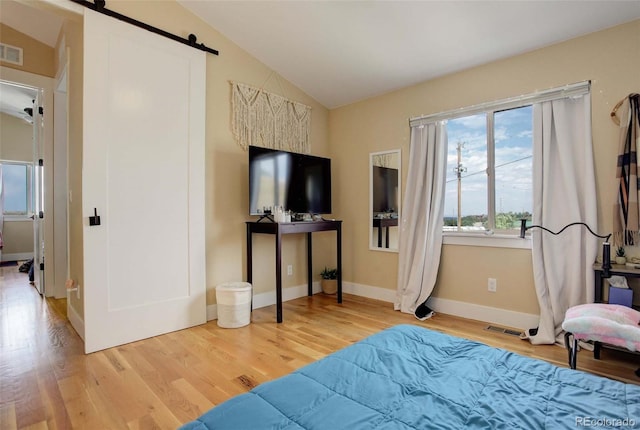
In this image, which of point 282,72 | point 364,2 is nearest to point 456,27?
point 364,2

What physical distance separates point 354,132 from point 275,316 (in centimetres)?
252

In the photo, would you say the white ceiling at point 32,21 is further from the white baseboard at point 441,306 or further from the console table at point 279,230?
the white baseboard at point 441,306

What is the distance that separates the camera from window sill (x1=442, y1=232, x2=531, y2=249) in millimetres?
2934

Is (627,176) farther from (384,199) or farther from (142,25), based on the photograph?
(142,25)

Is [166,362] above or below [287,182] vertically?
below

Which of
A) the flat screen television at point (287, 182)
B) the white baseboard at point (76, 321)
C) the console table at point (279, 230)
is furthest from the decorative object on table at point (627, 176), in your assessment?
the white baseboard at point (76, 321)

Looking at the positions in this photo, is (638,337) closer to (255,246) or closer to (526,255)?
(526,255)

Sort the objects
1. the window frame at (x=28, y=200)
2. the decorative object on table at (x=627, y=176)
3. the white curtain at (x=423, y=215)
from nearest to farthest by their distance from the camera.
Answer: the decorative object on table at (x=627, y=176) < the white curtain at (x=423, y=215) < the window frame at (x=28, y=200)

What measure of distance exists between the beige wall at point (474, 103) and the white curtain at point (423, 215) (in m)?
0.16

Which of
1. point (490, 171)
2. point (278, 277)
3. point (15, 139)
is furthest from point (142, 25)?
point (15, 139)

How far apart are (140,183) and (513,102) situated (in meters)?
3.40

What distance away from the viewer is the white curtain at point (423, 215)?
3.39 m

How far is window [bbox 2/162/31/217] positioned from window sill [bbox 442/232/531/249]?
864cm

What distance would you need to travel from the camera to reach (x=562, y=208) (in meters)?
2.69
